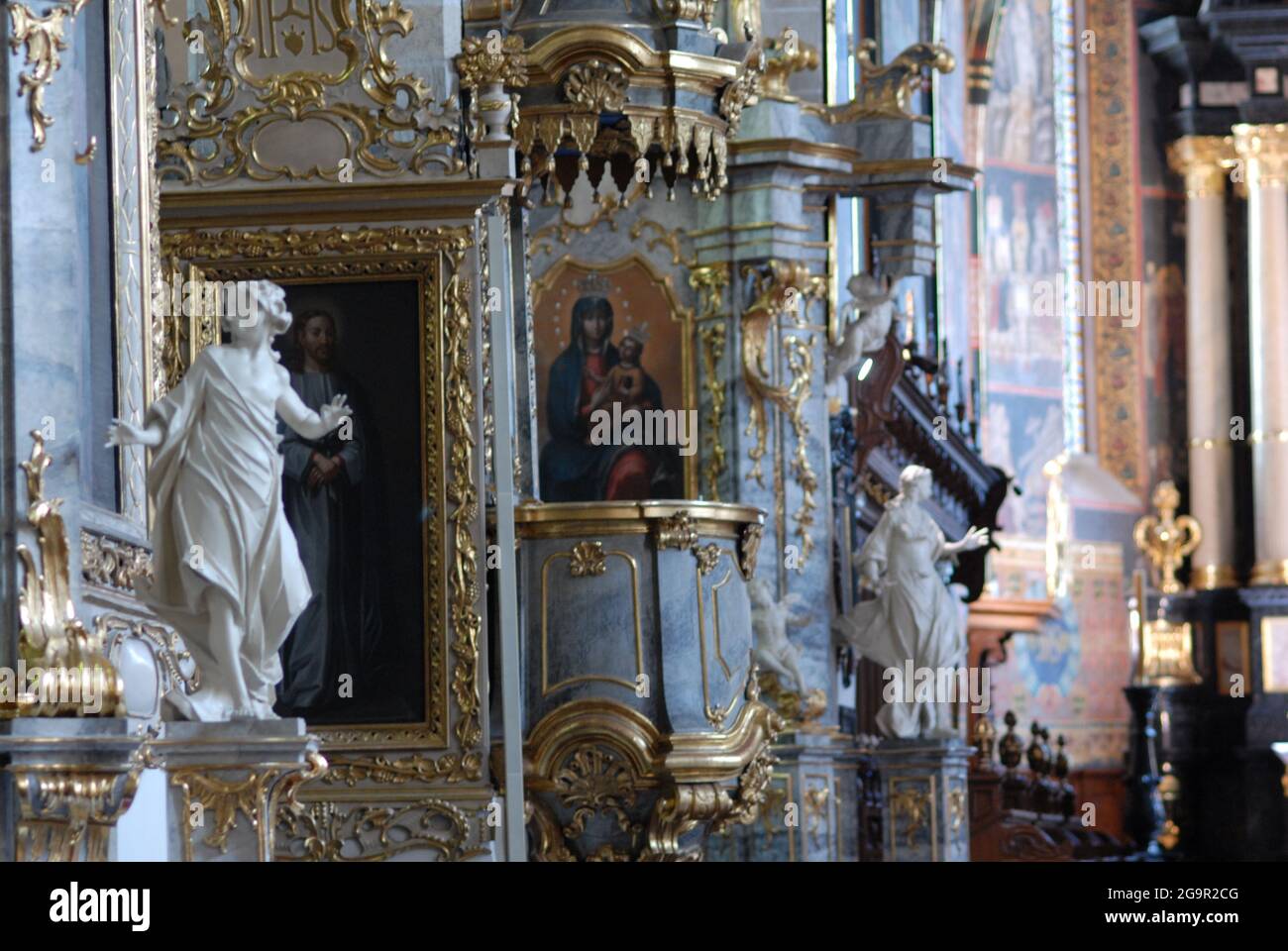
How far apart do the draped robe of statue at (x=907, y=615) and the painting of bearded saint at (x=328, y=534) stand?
630cm

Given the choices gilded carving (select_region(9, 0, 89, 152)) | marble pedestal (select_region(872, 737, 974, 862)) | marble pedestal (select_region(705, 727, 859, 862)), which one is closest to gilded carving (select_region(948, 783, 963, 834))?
marble pedestal (select_region(872, 737, 974, 862))

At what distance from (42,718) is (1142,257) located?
2670 centimetres

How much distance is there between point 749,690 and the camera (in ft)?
45.9

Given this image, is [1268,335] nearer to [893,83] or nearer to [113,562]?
[893,83]

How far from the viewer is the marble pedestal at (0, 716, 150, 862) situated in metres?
7.09

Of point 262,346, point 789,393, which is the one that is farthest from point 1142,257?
point 262,346

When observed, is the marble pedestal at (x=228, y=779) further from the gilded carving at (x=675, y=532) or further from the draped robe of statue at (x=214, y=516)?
the gilded carving at (x=675, y=532)

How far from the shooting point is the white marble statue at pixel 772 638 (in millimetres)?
17031

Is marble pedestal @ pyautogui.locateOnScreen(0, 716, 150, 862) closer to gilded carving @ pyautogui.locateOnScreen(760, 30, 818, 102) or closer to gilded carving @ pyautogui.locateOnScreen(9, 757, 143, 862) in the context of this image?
gilded carving @ pyautogui.locateOnScreen(9, 757, 143, 862)

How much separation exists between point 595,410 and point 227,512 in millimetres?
8685

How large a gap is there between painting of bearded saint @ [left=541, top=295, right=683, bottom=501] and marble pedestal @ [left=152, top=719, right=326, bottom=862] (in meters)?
8.07

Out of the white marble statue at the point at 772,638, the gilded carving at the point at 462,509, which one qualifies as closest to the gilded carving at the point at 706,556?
the gilded carving at the point at 462,509

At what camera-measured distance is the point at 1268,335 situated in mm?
30812

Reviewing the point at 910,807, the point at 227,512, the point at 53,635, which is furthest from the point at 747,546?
the point at 53,635
